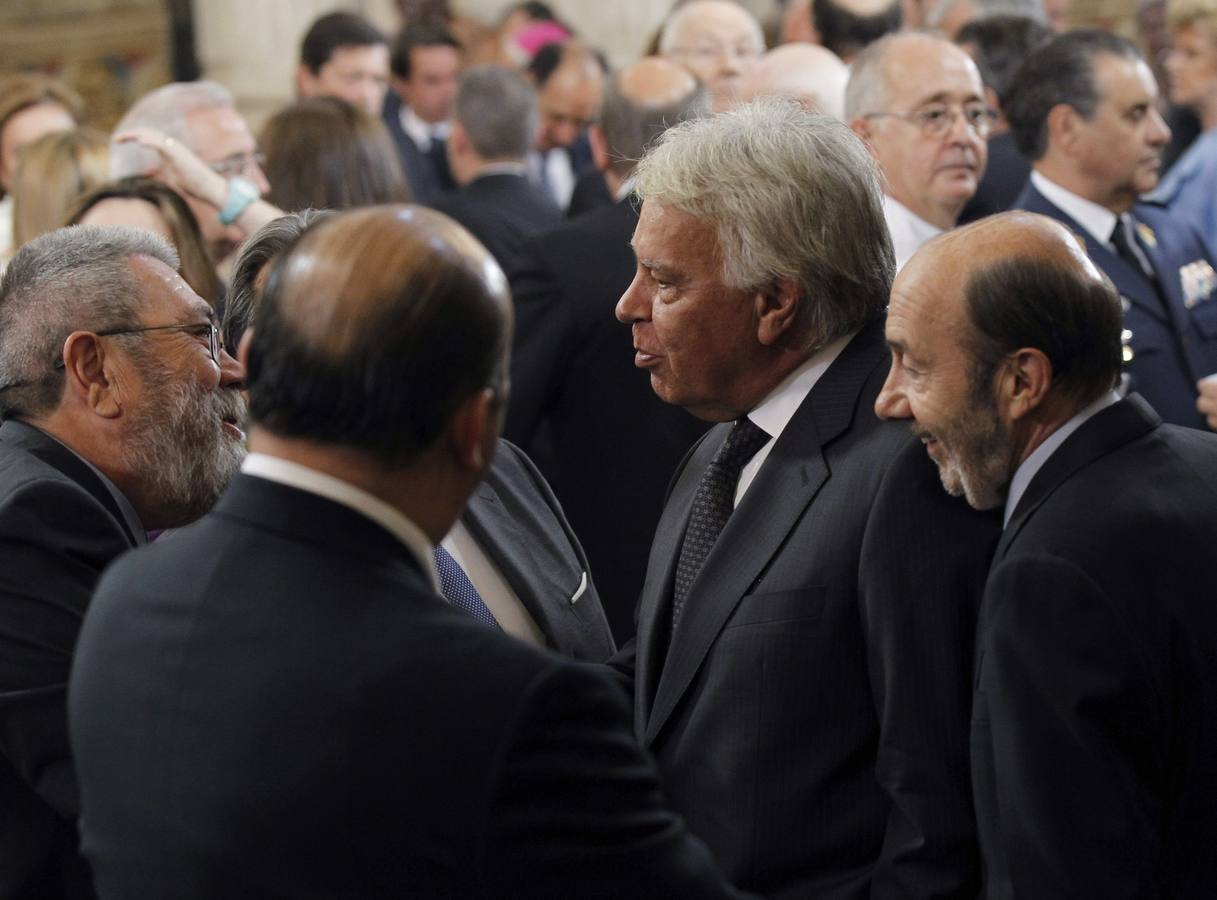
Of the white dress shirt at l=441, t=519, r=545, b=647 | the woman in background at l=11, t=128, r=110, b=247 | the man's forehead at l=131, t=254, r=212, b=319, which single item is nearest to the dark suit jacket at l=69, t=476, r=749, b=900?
the man's forehead at l=131, t=254, r=212, b=319

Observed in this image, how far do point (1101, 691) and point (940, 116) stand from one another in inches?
113

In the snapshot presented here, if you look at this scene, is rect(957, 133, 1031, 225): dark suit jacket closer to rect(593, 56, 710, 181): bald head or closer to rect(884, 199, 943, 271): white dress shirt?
rect(884, 199, 943, 271): white dress shirt

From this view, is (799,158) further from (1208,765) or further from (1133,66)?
(1133,66)

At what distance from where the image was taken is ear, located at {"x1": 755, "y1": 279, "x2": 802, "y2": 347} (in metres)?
2.50

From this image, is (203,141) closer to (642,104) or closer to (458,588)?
(642,104)

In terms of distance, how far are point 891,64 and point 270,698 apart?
11.8 ft

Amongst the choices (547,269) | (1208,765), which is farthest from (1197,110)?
(1208,765)

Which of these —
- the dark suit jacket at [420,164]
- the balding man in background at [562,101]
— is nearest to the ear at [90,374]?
the dark suit jacket at [420,164]

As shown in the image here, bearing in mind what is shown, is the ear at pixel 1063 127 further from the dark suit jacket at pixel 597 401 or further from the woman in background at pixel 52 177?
the woman in background at pixel 52 177

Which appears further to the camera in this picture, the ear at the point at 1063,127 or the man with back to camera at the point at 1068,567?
the ear at the point at 1063,127

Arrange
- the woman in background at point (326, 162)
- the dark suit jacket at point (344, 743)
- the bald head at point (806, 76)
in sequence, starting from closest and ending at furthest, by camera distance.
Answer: the dark suit jacket at point (344, 743), the woman in background at point (326, 162), the bald head at point (806, 76)

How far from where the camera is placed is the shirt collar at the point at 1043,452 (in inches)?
85.7

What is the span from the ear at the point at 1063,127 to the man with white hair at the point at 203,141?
2.21 m

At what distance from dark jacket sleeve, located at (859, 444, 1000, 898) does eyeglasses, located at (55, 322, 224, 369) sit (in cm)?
109
